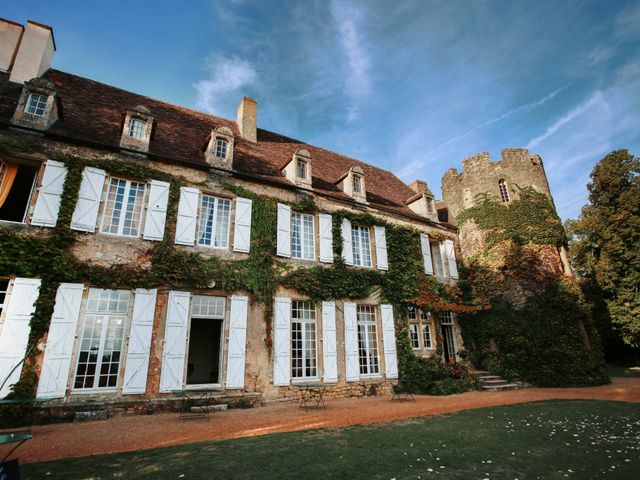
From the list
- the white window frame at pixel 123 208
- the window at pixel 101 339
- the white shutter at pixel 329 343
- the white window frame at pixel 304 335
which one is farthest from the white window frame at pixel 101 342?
the white shutter at pixel 329 343

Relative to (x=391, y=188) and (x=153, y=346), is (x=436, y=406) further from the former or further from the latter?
(x=391, y=188)

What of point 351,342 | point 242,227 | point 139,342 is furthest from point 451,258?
point 139,342

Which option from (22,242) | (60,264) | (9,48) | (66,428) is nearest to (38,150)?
(22,242)

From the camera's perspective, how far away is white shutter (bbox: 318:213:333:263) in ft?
36.8

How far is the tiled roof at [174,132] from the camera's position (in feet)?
30.6

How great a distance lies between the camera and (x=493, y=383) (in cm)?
1198

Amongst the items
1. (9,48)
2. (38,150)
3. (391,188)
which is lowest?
(38,150)

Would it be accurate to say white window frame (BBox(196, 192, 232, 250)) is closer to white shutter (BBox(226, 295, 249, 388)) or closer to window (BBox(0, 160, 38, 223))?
white shutter (BBox(226, 295, 249, 388))

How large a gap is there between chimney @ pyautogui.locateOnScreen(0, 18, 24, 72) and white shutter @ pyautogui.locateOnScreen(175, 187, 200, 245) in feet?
23.1

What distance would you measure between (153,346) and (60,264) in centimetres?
280

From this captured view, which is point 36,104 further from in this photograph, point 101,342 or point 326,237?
point 326,237

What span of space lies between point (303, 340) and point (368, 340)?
96.9 inches

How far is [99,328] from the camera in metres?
7.74

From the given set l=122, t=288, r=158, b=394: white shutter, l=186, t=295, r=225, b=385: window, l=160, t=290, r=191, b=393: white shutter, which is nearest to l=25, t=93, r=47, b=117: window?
l=122, t=288, r=158, b=394: white shutter
